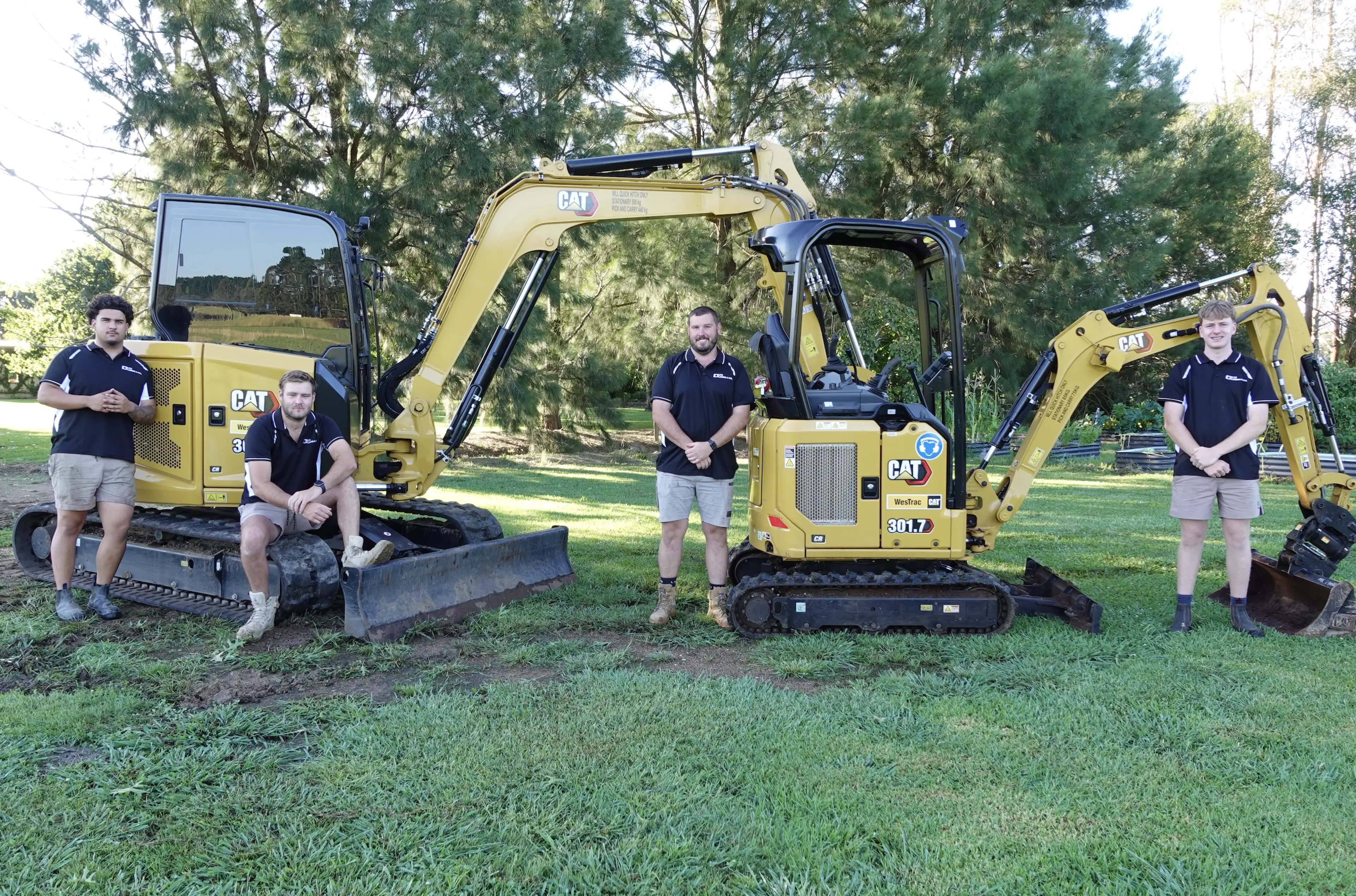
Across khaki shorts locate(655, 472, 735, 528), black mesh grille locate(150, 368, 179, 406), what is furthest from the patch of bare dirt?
khaki shorts locate(655, 472, 735, 528)

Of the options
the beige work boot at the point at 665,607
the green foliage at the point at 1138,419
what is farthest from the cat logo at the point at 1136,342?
the green foliage at the point at 1138,419

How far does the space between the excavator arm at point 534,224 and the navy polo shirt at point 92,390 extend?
4.63 ft

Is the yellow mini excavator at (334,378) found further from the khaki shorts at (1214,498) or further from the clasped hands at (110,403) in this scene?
the khaki shorts at (1214,498)

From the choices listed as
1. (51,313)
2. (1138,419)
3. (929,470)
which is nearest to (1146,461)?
(1138,419)

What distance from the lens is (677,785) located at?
3195 millimetres

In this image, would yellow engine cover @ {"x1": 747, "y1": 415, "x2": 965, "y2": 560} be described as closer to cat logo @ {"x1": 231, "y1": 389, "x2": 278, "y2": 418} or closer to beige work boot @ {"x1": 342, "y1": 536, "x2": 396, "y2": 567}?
beige work boot @ {"x1": 342, "y1": 536, "x2": 396, "y2": 567}

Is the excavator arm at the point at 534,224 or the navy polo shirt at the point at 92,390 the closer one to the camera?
the navy polo shirt at the point at 92,390

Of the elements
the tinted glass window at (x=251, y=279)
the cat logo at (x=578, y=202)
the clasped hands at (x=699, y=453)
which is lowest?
the clasped hands at (x=699, y=453)

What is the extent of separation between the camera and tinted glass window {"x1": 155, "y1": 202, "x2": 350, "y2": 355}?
5734 mm

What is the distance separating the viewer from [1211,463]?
16.6 ft

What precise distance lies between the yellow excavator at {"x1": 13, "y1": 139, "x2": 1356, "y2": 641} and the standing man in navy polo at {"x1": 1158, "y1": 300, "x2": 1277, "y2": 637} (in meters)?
0.47

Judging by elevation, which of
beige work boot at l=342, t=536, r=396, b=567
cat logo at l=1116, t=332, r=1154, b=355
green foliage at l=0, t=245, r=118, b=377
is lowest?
beige work boot at l=342, t=536, r=396, b=567

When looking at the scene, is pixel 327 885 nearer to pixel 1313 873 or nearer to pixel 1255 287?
pixel 1313 873

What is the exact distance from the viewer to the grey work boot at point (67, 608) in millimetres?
5371
